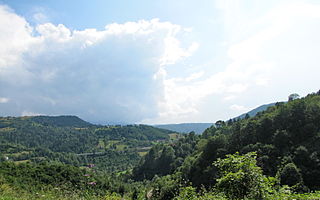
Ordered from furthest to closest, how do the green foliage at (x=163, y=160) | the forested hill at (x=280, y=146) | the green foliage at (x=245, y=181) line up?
the green foliage at (x=163, y=160), the forested hill at (x=280, y=146), the green foliage at (x=245, y=181)

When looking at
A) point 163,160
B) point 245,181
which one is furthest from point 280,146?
point 163,160

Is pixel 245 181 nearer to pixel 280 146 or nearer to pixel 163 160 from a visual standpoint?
pixel 280 146

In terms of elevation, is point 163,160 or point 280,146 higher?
point 280,146

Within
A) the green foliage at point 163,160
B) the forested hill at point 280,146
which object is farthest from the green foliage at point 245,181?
the green foliage at point 163,160

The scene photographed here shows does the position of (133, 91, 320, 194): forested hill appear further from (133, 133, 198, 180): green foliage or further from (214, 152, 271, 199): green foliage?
(214, 152, 271, 199): green foliage

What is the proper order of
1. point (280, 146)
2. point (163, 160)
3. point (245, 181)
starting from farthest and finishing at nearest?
point (163, 160)
point (280, 146)
point (245, 181)

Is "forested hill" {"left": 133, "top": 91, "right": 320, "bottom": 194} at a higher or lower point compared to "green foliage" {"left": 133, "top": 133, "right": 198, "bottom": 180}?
higher

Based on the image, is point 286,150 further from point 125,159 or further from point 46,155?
point 46,155

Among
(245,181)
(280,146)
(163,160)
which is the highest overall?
(245,181)

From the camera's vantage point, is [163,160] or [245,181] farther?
[163,160]

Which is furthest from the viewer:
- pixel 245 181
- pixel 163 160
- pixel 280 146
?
pixel 163 160

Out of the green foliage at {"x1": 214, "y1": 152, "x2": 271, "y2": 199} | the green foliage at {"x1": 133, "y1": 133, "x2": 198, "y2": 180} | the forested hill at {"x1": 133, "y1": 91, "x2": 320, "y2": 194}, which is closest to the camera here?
the green foliage at {"x1": 214, "y1": 152, "x2": 271, "y2": 199}

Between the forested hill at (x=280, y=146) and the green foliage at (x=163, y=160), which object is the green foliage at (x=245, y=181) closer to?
the forested hill at (x=280, y=146)

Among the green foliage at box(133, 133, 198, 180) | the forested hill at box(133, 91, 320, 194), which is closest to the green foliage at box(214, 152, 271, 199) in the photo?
the forested hill at box(133, 91, 320, 194)
